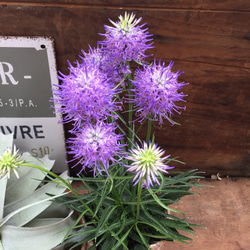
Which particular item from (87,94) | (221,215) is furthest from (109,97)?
(221,215)

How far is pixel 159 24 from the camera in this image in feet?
1.57

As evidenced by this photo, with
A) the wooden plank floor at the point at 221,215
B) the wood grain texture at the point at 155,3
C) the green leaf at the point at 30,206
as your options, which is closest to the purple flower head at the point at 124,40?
the wood grain texture at the point at 155,3

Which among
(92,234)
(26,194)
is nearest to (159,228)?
(92,234)

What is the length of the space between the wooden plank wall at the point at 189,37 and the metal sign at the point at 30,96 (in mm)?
20

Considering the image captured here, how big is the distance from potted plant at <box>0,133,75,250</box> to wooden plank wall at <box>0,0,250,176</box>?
0.21 metres

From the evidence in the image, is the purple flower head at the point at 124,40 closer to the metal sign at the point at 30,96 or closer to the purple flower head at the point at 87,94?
the purple flower head at the point at 87,94

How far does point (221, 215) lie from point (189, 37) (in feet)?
1.22

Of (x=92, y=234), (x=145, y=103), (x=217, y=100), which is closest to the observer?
(x=145, y=103)

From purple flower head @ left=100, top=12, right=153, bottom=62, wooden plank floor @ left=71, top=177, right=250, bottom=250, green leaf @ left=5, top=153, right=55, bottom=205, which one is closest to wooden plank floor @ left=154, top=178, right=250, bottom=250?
wooden plank floor @ left=71, top=177, right=250, bottom=250

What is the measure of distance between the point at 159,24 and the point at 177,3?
0.04m

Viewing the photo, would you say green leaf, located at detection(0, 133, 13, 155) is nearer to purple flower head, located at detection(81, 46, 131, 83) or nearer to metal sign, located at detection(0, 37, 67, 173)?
metal sign, located at detection(0, 37, 67, 173)

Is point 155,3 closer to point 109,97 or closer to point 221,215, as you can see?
point 109,97

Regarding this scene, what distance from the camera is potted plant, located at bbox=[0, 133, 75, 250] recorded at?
441 millimetres

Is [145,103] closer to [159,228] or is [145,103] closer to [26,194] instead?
[159,228]
